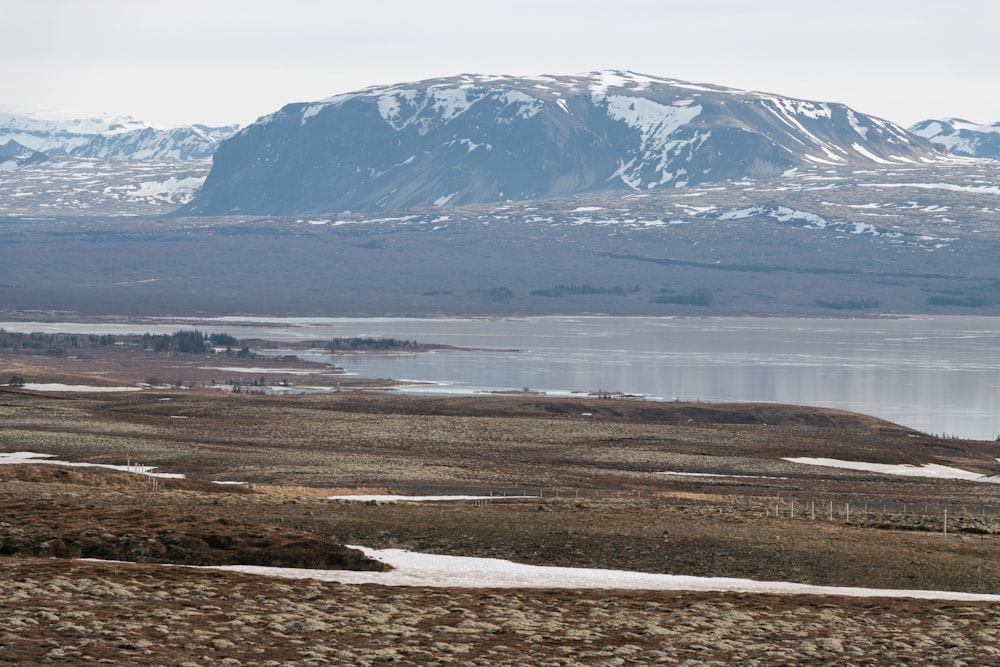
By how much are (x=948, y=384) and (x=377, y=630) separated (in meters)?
114

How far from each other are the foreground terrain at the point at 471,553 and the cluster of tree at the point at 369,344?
10452cm

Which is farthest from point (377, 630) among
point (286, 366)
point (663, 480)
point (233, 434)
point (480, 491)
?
point (286, 366)

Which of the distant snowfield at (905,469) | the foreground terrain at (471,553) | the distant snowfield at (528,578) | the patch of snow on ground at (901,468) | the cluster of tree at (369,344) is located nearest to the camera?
the foreground terrain at (471,553)

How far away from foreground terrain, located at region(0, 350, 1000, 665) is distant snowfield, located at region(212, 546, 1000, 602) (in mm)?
649

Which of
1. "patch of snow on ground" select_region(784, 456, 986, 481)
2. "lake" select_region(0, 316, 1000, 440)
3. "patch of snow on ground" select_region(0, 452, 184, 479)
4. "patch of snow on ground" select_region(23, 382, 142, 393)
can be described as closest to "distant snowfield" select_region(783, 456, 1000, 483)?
"patch of snow on ground" select_region(784, 456, 986, 481)

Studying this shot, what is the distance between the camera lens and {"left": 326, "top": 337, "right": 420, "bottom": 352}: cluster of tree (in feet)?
555

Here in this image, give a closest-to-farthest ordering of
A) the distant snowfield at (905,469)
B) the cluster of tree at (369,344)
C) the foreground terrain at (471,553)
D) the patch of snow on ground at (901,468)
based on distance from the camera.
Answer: the foreground terrain at (471,553), the distant snowfield at (905,469), the patch of snow on ground at (901,468), the cluster of tree at (369,344)

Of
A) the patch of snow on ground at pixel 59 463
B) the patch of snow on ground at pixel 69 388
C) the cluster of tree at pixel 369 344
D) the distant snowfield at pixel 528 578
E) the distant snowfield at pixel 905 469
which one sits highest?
the distant snowfield at pixel 528 578

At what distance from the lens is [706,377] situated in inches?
5241

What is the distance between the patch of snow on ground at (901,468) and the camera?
6788 centimetres

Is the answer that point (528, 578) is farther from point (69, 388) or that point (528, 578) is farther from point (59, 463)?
point (69, 388)

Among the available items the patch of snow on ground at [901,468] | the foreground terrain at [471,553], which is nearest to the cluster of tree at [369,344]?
the patch of snow on ground at [901,468]

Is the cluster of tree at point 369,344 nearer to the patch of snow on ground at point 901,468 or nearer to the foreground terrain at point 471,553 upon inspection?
the patch of snow on ground at point 901,468

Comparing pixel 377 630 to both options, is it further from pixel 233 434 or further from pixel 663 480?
pixel 233 434
